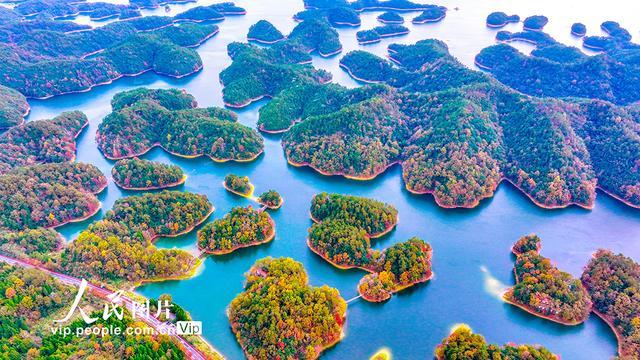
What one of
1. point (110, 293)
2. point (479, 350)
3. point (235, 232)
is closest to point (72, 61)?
point (235, 232)

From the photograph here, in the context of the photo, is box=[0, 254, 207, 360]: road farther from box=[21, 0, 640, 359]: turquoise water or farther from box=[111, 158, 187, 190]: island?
box=[111, 158, 187, 190]: island

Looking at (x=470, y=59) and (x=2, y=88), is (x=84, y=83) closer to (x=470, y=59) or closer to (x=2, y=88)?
(x=2, y=88)

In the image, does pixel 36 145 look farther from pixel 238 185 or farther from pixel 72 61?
pixel 72 61

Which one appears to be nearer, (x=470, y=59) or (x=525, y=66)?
(x=525, y=66)

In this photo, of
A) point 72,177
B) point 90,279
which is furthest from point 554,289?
point 72,177

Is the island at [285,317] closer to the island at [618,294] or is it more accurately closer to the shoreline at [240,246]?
the shoreline at [240,246]

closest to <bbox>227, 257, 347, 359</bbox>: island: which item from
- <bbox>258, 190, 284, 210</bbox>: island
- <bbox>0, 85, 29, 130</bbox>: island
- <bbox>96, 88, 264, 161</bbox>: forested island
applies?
<bbox>258, 190, 284, 210</bbox>: island

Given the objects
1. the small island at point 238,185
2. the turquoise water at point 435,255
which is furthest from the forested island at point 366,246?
the small island at point 238,185
